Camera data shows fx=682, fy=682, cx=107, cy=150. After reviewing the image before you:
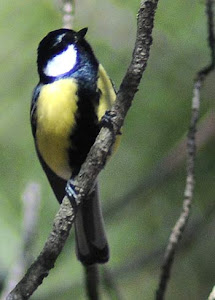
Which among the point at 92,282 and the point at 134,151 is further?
the point at 134,151

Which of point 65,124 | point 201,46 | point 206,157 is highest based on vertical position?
point 65,124

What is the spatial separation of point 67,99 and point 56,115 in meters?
0.04

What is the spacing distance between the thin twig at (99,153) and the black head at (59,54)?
0.80 feet

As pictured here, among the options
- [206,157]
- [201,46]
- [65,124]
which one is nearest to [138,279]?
[206,157]

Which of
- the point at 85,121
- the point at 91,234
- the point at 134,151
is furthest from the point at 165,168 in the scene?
the point at 85,121

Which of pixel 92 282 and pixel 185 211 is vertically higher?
pixel 185 211

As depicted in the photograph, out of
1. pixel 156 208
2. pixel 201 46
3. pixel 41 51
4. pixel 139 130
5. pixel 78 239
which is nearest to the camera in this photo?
pixel 41 51

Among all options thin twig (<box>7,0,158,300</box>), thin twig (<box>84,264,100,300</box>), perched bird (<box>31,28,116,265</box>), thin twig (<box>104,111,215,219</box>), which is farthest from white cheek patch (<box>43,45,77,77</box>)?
thin twig (<box>104,111,215,219</box>)

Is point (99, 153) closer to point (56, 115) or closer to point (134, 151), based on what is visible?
point (56, 115)

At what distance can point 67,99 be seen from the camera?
1.43 metres

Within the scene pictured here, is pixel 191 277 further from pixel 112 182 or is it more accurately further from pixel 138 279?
pixel 112 182

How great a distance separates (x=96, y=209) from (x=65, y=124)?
1.17ft

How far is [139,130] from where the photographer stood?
212 centimetres

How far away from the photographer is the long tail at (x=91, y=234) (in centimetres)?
167
